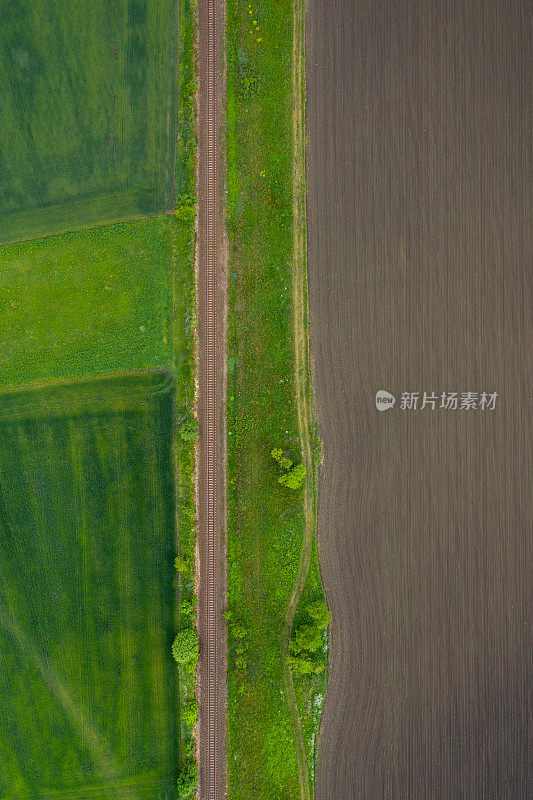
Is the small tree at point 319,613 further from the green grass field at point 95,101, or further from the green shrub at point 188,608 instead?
the green grass field at point 95,101

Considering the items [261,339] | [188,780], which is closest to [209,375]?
[261,339]

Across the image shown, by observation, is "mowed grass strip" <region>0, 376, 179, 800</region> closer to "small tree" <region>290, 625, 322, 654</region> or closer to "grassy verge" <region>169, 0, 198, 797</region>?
"grassy verge" <region>169, 0, 198, 797</region>

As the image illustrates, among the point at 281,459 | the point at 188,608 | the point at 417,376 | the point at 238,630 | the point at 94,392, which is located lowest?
the point at 238,630

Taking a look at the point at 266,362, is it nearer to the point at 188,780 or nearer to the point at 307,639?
the point at 307,639

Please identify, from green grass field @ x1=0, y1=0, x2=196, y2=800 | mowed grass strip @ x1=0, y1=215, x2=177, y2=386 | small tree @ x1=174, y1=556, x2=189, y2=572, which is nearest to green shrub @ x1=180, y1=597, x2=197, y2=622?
green grass field @ x1=0, y1=0, x2=196, y2=800

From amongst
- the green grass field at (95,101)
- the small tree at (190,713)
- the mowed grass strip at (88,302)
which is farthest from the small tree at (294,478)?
the green grass field at (95,101)

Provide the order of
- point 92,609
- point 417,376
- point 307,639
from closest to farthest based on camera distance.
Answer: point 307,639 < point 92,609 < point 417,376

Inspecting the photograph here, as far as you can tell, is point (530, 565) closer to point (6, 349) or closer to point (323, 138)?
point (323, 138)
